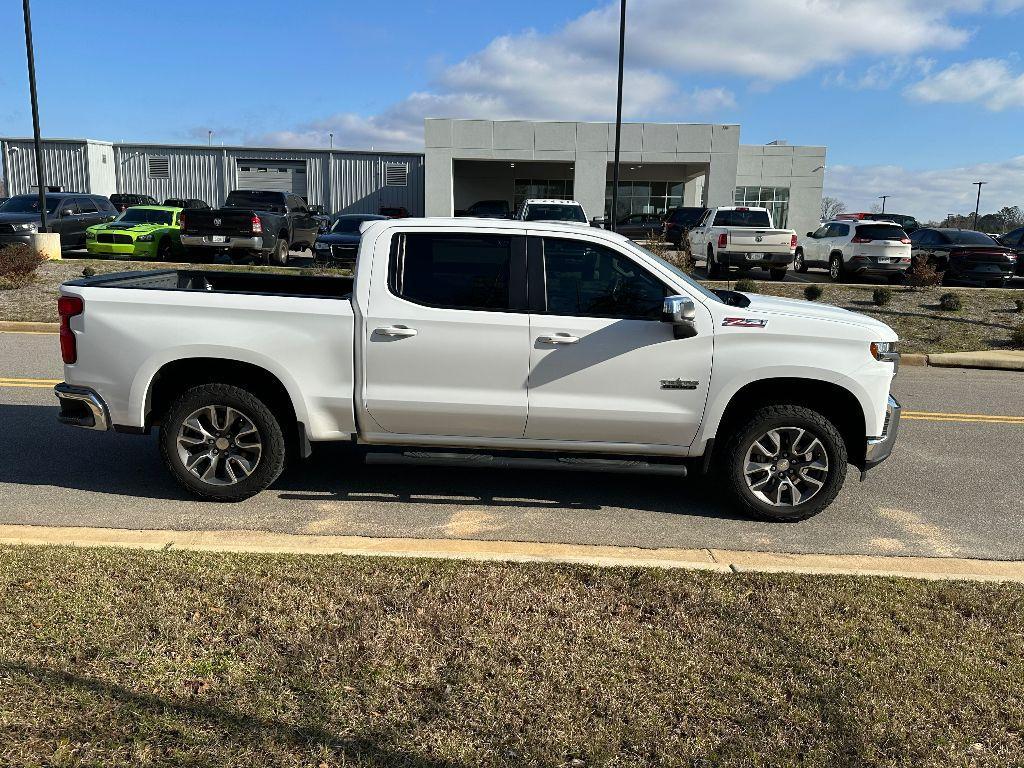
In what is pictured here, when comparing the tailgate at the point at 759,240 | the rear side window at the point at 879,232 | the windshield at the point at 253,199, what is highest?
the windshield at the point at 253,199

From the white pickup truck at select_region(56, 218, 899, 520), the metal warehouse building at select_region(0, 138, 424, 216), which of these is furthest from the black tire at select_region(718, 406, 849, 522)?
the metal warehouse building at select_region(0, 138, 424, 216)

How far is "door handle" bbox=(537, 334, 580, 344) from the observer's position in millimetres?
5234

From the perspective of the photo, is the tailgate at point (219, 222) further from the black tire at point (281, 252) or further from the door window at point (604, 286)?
the door window at point (604, 286)

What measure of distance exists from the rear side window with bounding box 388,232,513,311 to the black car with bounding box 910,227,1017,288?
1895cm

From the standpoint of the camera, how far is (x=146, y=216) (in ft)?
75.7

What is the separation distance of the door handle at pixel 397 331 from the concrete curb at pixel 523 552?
126 cm

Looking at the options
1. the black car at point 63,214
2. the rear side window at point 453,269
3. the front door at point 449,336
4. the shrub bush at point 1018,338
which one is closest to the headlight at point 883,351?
the front door at point 449,336

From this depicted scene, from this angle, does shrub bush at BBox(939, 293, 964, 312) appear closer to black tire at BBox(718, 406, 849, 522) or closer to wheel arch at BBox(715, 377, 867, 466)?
wheel arch at BBox(715, 377, 867, 466)

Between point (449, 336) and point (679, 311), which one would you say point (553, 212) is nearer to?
Answer: point (449, 336)

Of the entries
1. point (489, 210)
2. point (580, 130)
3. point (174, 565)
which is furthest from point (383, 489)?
point (580, 130)

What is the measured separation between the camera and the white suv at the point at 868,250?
68.6ft

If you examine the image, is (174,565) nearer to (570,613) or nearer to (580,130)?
(570,613)

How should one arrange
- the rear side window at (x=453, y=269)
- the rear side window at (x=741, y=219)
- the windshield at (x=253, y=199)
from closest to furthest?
the rear side window at (x=453, y=269) → the rear side window at (x=741, y=219) → the windshield at (x=253, y=199)

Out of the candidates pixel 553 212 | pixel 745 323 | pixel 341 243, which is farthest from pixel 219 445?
pixel 553 212
